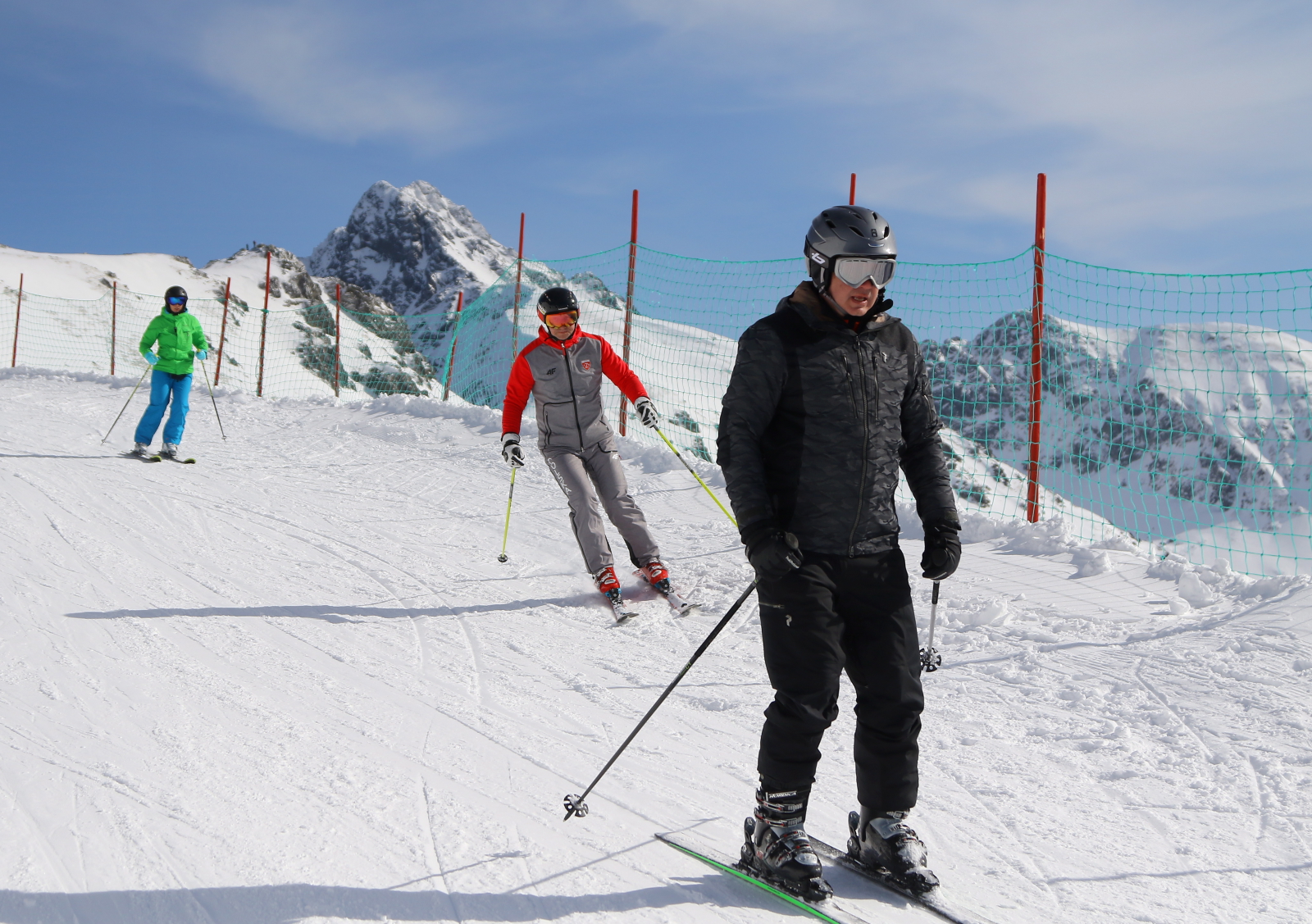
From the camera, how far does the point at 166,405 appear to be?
9602 millimetres

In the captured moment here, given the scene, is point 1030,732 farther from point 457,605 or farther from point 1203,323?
point 1203,323

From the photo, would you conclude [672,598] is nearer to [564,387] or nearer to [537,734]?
[564,387]

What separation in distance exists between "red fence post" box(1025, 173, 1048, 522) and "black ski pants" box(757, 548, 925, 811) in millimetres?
4539

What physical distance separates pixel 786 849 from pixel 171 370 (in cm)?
914

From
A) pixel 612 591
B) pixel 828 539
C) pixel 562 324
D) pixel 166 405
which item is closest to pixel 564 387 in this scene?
pixel 562 324

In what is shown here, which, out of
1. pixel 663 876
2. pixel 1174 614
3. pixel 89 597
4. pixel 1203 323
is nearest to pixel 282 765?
pixel 663 876

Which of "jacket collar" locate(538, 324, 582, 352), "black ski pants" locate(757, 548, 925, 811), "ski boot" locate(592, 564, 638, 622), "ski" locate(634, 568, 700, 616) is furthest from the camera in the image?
"jacket collar" locate(538, 324, 582, 352)

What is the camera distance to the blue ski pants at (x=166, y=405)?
941cm

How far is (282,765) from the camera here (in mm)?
2980

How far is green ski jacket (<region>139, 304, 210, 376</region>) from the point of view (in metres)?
9.28

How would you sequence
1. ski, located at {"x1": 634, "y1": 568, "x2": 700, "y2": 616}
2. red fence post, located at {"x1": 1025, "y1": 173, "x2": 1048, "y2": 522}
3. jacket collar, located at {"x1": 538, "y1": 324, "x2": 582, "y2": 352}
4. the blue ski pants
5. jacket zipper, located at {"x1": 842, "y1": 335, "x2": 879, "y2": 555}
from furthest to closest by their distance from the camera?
the blue ski pants → red fence post, located at {"x1": 1025, "y1": 173, "x2": 1048, "y2": 522} → jacket collar, located at {"x1": 538, "y1": 324, "x2": 582, "y2": 352} → ski, located at {"x1": 634, "y1": 568, "x2": 700, "y2": 616} → jacket zipper, located at {"x1": 842, "y1": 335, "x2": 879, "y2": 555}

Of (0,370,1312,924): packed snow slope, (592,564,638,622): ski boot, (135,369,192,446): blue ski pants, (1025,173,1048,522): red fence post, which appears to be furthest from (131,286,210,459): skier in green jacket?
(1025,173,1048,522): red fence post

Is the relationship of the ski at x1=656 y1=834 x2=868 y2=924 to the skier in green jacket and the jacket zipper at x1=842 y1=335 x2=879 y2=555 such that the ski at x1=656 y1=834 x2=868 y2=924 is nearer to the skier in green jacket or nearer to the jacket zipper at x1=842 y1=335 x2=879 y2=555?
the jacket zipper at x1=842 y1=335 x2=879 y2=555

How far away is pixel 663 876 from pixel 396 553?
449 centimetres
